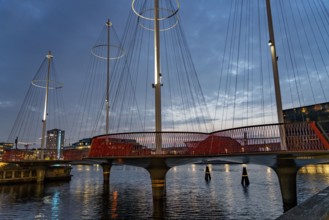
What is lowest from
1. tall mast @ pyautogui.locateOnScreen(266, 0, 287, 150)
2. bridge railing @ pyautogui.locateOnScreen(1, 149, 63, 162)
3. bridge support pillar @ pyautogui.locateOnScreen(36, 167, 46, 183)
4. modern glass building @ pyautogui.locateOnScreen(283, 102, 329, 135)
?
bridge support pillar @ pyautogui.locateOnScreen(36, 167, 46, 183)

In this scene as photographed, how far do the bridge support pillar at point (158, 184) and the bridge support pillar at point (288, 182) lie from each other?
954 cm

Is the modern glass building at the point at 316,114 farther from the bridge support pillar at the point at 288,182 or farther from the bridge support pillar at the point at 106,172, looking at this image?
the bridge support pillar at the point at 288,182

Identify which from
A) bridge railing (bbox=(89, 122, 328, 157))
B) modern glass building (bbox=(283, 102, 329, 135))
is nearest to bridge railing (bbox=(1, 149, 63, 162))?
bridge railing (bbox=(89, 122, 328, 157))

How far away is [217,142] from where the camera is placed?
18.5 m

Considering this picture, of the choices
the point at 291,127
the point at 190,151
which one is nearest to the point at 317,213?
the point at 291,127

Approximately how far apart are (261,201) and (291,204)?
17.0 ft

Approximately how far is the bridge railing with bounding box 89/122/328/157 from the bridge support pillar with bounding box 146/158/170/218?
1654 millimetres

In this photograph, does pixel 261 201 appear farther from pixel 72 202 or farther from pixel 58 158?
pixel 58 158

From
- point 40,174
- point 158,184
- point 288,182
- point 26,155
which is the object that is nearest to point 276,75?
point 288,182

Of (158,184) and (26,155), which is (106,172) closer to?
(26,155)

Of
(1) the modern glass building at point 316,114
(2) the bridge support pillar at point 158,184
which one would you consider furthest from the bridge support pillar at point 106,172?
(1) the modern glass building at point 316,114

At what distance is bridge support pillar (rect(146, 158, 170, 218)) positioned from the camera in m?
19.8

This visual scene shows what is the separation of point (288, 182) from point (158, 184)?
1066 centimetres

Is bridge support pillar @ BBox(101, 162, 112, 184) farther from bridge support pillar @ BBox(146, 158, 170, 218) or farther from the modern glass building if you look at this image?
the modern glass building
